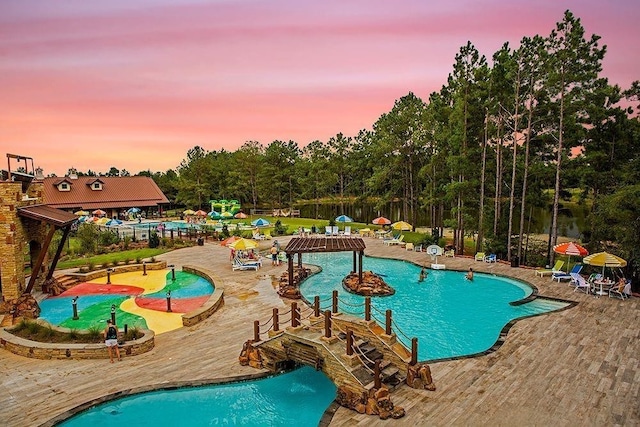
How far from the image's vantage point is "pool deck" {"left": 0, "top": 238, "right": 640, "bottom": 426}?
8172 mm

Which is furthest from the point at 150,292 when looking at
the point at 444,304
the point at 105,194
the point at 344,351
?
the point at 105,194

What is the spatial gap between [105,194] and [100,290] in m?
36.5

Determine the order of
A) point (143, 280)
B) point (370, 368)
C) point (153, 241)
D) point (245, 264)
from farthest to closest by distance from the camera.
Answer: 1. point (153, 241)
2. point (245, 264)
3. point (143, 280)
4. point (370, 368)

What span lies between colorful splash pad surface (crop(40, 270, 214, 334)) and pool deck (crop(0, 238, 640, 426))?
278 centimetres

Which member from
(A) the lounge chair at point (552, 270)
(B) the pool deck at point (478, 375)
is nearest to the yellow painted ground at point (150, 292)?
(B) the pool deck at point (478, 375)

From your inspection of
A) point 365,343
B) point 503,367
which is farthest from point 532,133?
point 365,343

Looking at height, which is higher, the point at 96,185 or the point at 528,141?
the point at 528,141

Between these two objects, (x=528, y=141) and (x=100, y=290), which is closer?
(x=100, y=290)

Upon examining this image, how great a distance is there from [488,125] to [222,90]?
1895 cm

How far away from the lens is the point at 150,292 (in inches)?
763

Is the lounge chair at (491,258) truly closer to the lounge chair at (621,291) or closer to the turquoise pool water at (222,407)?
the lounge chair at (621,291)

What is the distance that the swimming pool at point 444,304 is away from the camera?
1327 centimetres

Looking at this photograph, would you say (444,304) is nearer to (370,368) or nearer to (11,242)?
(370,368)

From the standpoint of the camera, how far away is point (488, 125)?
1007 inches
